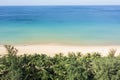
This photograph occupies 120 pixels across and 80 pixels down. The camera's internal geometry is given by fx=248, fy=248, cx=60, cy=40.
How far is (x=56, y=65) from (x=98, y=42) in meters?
13.3

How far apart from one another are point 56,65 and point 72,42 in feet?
42.1

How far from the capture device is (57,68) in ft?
31.8

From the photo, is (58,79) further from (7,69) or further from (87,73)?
(7,69)

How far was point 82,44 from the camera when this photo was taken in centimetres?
2158

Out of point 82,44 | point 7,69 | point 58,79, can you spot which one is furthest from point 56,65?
point 82,44

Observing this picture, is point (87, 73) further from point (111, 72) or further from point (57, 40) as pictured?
point (57, 40)

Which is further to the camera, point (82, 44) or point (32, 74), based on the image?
point (82, 44)

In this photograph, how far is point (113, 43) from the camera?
877 inches

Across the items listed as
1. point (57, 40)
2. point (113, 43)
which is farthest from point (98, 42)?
point (57, 40)

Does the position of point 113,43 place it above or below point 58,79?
above

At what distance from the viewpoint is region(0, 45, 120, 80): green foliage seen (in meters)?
9.17

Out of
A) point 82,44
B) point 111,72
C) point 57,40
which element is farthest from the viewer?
point 57,40

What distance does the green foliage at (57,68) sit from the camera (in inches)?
361

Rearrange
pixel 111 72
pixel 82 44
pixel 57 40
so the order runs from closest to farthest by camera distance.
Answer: pixel 111 72, pixel 82 44, pixel 57 40
